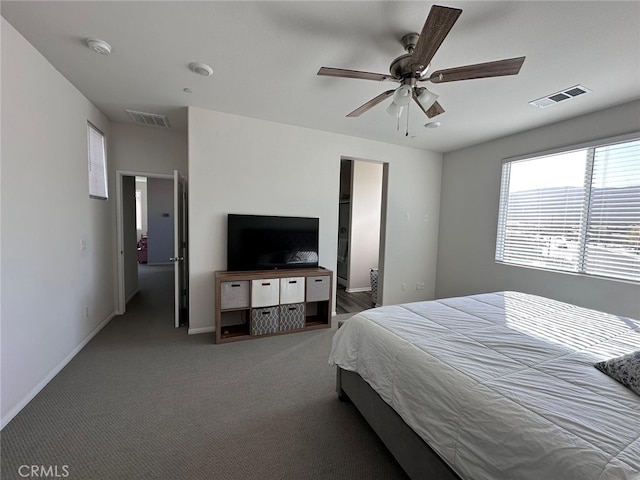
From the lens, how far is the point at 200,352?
288 centimetres

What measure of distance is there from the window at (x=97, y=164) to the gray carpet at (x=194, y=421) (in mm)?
1832

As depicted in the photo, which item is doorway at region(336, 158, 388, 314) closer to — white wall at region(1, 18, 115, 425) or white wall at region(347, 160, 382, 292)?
white wall at region(347, 160, 382, 292)

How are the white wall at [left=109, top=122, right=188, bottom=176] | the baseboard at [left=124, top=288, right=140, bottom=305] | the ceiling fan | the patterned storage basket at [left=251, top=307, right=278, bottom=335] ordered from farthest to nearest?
the baseboard at [left=124, top=288, right=140, bottom=305], the white wall at [left=109, top=122, right=188, bottom=176], the patterned storage basket at [left=251, top=307, right=278, bottom=335], the ceiling fan

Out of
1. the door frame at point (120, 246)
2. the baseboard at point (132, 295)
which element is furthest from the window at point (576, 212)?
the baseboard at point (132, 295)

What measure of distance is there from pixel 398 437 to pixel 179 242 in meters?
3.23

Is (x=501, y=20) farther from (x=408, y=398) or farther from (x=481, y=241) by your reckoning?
(x=481, y=241)

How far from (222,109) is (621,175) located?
14.5 feet

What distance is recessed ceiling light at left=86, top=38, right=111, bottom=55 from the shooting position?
1.96 meters

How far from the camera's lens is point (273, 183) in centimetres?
360

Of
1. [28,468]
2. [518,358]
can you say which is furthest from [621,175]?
[28,468]

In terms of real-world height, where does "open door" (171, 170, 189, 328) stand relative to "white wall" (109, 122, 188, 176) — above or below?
below

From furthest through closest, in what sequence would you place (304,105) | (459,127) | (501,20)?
(459,127) < (304,105) < (501,20)

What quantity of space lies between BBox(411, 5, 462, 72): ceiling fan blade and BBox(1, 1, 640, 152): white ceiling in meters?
0.27

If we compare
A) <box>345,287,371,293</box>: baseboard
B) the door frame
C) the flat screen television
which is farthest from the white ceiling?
<box>345,287,371,293</box>: baseboard
